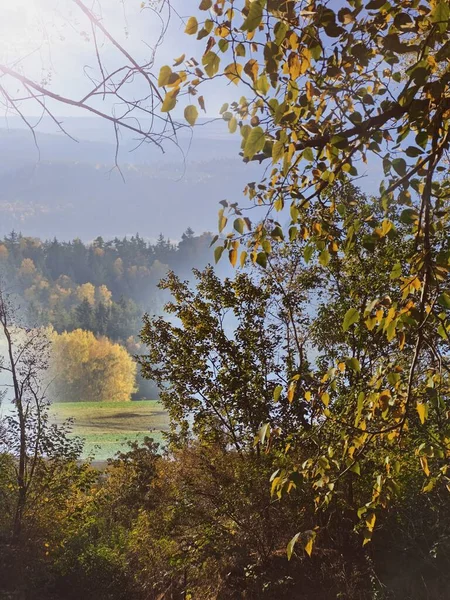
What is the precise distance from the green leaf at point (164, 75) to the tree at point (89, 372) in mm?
29464

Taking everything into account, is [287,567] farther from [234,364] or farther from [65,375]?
[65,375]

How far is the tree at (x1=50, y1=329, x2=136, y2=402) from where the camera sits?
30.2 metres

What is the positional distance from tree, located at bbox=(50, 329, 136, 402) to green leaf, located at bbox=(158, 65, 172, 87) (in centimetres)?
2946

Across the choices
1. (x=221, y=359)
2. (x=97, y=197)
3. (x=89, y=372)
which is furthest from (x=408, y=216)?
(x=97, y=197)

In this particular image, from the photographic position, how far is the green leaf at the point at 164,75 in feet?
2.74

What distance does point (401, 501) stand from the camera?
425 centimetres

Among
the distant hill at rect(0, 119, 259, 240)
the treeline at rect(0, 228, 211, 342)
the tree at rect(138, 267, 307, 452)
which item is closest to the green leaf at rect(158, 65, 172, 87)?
the tree at rect(138, 267, 307, 452)

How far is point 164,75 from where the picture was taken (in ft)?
2.75

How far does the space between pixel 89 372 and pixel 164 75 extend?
31023 millimetres

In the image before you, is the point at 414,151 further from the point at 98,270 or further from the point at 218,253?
the point at 98,270

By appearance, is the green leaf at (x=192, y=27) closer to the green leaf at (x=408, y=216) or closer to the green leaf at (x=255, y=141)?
the green leaf at (x=255, y=141)

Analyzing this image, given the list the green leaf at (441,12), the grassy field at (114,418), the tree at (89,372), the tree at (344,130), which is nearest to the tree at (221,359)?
the tree at (344,130)

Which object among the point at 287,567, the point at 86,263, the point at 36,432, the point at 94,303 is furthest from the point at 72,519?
the point at 86,263

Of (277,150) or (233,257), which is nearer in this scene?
(277,150)
